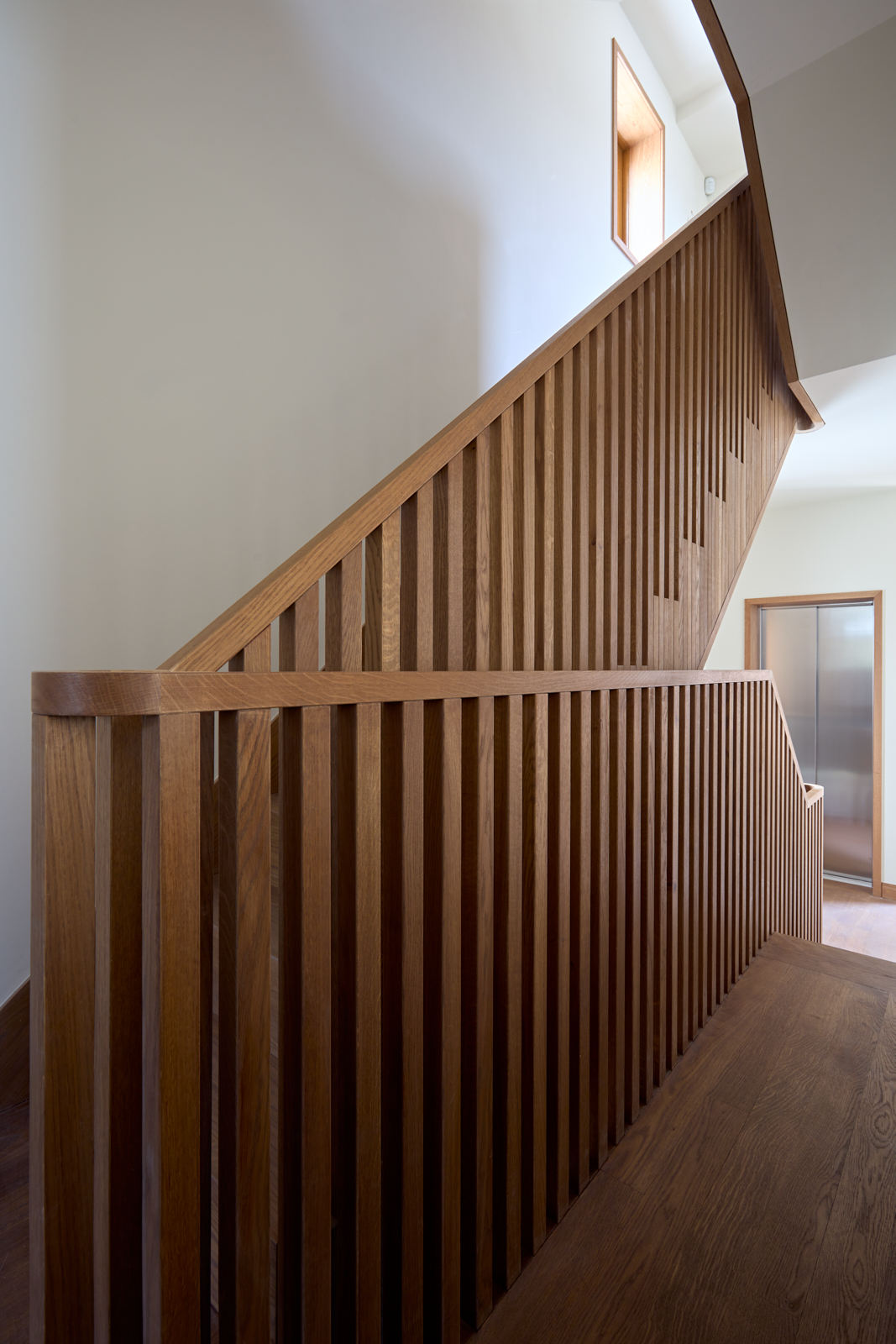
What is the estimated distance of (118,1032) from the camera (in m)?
0.67

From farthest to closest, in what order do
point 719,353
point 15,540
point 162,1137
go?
point 719,353
point 15,540
point 162,1137

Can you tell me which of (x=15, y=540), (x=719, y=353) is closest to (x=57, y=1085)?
(x=15, y=540)

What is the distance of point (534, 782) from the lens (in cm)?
121

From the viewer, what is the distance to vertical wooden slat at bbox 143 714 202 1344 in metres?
0.65

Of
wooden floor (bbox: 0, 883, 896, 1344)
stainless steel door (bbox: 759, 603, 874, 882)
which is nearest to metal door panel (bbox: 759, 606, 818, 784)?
stainless steel door (bbox: 759, 603, 874, 882)

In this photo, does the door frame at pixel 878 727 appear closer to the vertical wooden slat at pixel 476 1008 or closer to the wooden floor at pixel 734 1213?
the wooden floor at pixel 734 1213

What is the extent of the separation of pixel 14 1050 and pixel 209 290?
196cm

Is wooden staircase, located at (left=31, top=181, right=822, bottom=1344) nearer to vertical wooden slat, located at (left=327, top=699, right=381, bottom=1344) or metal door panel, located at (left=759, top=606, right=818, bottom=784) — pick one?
vertical wooden slat, located at (left=327, top=699, right=381, bottom=1344)

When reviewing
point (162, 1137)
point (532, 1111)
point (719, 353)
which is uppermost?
point (719, 353)

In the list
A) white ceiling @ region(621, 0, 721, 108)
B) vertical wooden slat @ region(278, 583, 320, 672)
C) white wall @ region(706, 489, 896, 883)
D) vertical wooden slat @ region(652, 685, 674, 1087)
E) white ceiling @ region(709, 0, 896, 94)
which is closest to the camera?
vertical wooden slat @ region(278, 583, 320, 672)

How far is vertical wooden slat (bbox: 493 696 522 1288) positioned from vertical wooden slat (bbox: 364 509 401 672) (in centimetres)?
30

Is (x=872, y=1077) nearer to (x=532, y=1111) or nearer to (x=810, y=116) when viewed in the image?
(x=532, y=1111)

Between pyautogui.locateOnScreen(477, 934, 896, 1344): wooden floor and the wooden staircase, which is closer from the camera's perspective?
the wooden staircase

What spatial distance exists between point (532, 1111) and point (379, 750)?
805 mm
